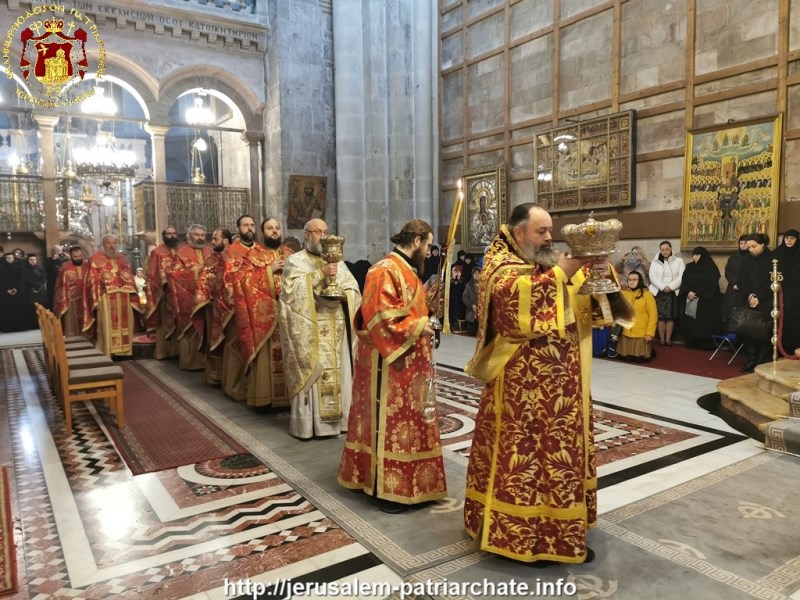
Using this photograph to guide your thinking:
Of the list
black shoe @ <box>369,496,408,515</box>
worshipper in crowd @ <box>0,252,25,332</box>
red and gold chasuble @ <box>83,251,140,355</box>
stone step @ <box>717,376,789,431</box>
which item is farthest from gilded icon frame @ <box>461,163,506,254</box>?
black shoe @ <box>369,496,408,515</box>

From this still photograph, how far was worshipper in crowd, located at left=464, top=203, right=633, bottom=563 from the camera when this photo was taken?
269 centimetres

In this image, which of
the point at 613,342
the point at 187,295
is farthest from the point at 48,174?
the point at 613,342

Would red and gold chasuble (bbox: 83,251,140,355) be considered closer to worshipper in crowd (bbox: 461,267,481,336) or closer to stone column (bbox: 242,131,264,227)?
worshipper in crowd (bbox: 461,267,481,336)

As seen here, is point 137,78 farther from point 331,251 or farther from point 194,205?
point 331,251

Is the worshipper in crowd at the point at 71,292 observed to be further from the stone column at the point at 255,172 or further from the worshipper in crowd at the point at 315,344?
the worshipper in crowd at the point at 315,344

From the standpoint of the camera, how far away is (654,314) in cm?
825

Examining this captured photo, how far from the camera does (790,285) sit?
7312 millimetres

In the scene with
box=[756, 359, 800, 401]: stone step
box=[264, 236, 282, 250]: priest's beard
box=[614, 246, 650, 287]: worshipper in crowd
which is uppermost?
box=[264, 236, 282, 250]: priest's beard

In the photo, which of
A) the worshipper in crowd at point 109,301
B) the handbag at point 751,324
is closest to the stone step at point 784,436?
the handbag at point 751,324

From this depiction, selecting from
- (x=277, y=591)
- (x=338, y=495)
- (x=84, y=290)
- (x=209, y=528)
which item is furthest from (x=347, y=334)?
(x=84, y=290)

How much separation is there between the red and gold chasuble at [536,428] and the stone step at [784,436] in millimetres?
2463

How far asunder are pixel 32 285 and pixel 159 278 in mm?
5252

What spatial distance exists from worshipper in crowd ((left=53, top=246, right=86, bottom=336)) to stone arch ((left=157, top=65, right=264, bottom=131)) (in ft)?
15.8

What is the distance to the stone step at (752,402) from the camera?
16.4 feet
